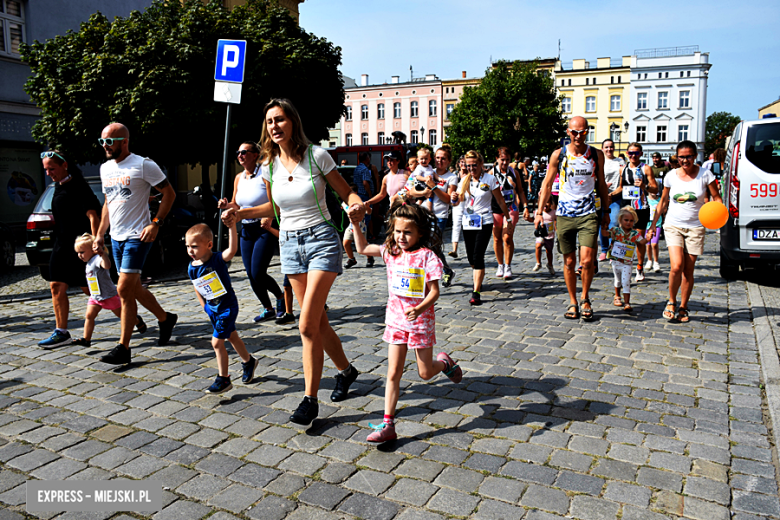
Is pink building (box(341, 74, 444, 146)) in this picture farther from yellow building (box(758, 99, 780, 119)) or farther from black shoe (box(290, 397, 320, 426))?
black shoe (box(290, 397, 320, 426))

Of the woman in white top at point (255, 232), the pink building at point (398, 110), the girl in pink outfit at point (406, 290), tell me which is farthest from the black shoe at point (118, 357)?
the pink building at point (398, 110)

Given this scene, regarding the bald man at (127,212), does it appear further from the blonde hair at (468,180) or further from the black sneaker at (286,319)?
the blonde hair at (468,180)

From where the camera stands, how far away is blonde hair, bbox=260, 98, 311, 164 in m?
3.87

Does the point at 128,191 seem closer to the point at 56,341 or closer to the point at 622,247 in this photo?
the point at 56,341

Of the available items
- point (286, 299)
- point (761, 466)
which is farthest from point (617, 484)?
point (286, 299)

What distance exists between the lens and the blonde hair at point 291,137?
153 inches

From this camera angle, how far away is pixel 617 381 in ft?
Answer: 15.4

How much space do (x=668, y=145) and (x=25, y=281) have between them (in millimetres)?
82135

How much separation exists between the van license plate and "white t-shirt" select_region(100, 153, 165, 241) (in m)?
7.43

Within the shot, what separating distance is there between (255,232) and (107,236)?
308cm

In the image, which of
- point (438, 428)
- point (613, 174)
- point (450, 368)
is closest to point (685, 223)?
point (613, 174)

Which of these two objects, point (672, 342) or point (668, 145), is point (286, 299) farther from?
point (668, 145)

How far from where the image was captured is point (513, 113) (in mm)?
60719

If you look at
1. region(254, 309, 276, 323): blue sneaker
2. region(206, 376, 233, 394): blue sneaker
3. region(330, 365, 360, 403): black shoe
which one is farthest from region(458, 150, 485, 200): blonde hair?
region(206, 376, 233, 394): blue sneaker
